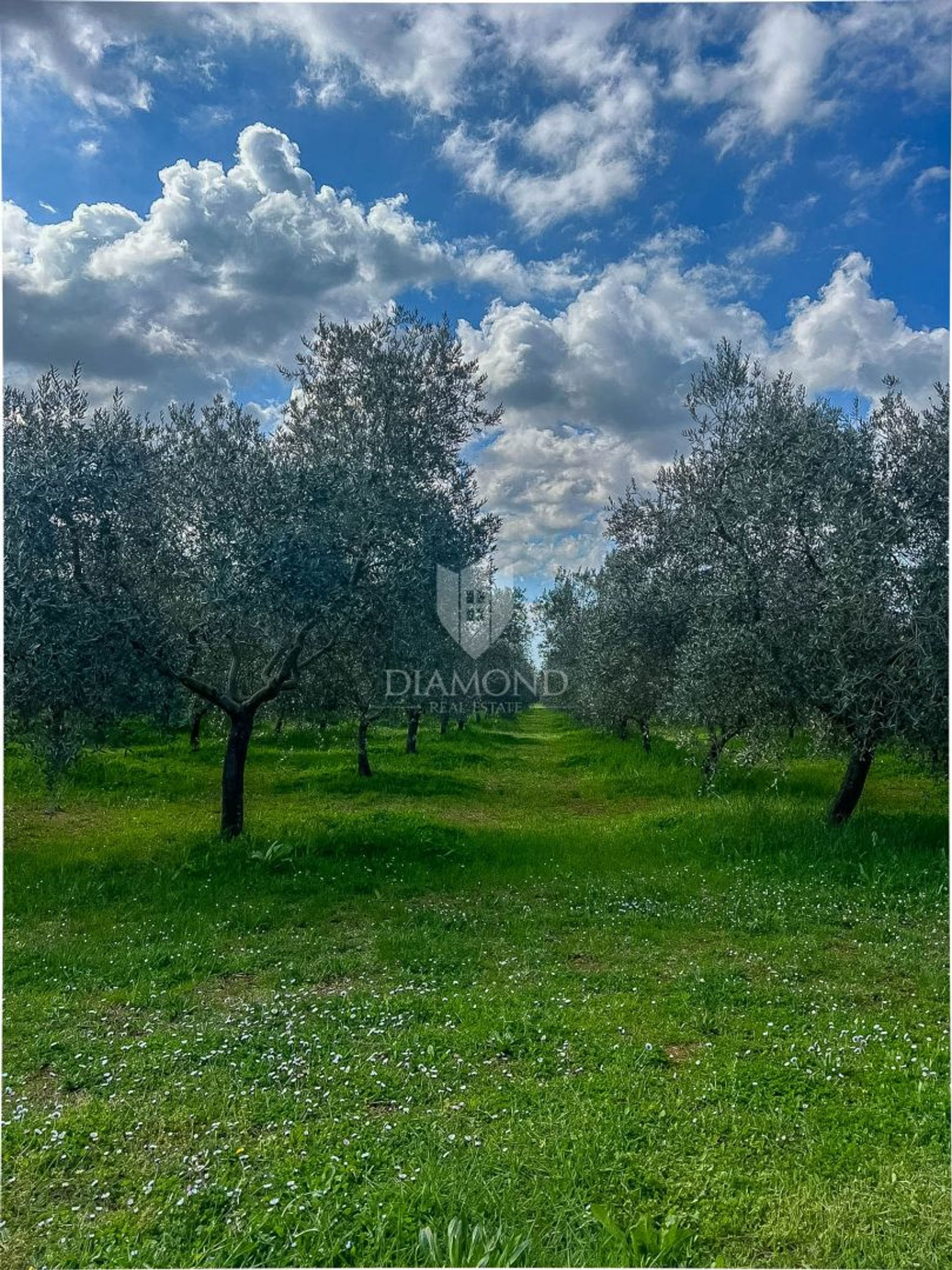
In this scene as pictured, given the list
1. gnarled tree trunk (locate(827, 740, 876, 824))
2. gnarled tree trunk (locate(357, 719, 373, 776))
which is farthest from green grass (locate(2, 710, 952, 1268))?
gnarled tree trunk (locate(357, 719, 373, 776))

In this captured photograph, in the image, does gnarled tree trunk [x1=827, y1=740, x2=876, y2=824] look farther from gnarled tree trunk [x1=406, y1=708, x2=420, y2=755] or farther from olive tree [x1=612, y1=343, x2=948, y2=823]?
gnarled tree trunk [x1=406, y1=708, x2=420, y2=755]

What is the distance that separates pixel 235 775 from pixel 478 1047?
1033 centimetres

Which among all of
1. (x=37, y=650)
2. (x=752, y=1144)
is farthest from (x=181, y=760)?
(x=752, y=1144)

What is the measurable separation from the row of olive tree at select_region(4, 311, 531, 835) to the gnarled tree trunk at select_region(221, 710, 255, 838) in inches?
1.7

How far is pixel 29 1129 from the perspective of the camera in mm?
5293

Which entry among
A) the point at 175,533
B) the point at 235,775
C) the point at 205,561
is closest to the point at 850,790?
the point at 235,775

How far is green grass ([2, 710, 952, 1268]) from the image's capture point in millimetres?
4289

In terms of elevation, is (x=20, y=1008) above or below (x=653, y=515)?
below

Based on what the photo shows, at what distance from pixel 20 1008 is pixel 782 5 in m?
12.4

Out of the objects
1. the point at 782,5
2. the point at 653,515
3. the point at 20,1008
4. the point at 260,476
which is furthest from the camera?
the point at 653,515

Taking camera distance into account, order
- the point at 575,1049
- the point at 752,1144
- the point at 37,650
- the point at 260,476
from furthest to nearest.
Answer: the point at 260,476, the point at 37,650, the point at 575,1049, the point at 752,1144

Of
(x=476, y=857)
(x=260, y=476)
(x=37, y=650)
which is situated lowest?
(x=476, y=857)

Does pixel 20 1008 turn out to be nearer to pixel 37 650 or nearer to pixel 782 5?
pixel 37 650

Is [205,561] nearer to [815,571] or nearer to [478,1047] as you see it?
[478,1047]
